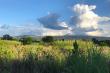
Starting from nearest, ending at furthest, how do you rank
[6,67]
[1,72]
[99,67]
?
[99,67] < [1,72] < [6,67]

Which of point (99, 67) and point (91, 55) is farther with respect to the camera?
point (91, 55)

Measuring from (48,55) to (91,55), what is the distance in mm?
2623

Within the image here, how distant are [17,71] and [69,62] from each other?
176 centimetres

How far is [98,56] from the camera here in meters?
11.0

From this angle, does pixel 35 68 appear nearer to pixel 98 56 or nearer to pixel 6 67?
pixel 6 67

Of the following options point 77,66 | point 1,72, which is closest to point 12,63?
point 1,72

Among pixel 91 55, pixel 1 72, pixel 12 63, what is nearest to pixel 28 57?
pixel 12 63

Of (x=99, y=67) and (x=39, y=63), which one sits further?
(x=39, y=63)

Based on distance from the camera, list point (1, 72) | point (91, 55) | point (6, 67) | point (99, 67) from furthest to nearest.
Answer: point (6, 67) < point (1, 72) < point (91, 55) < point (99, 67)

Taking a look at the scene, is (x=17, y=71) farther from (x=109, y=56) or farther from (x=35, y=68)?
(x=109, y=56)

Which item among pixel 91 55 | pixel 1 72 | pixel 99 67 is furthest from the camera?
pixel 1 72

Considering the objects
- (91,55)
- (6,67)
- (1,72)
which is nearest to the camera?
(91,55)

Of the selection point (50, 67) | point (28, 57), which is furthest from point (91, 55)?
point (28, 57)

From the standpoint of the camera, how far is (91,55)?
11.3 metres
